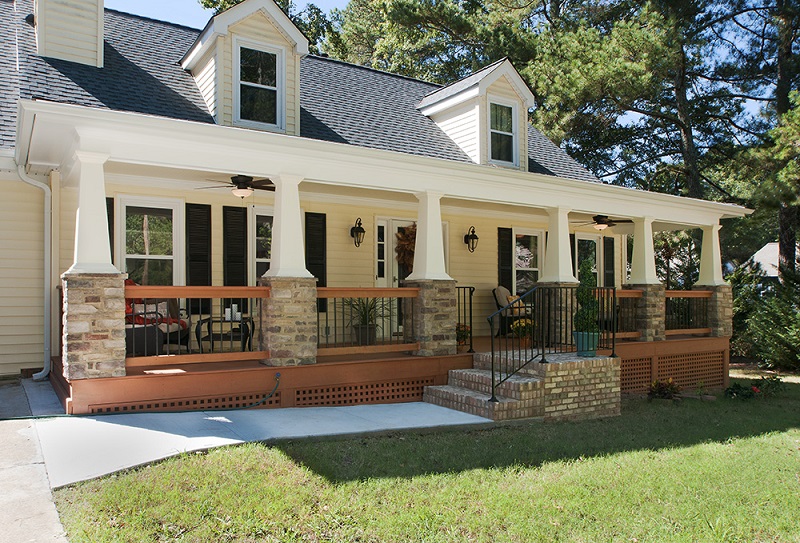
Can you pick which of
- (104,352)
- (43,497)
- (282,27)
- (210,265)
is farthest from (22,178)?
(43,497)

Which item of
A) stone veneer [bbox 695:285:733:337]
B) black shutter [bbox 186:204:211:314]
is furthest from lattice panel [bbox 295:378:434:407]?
stone veneer [bbox 695:285:733:337]

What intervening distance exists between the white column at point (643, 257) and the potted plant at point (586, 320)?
2743mm

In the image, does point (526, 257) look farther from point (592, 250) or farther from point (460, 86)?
point (460, 86)

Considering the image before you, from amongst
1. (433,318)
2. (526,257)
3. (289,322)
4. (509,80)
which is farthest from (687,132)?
(289,322)

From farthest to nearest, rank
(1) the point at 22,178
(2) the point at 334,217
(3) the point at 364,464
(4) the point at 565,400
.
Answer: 1. (2) the point at 334,217
2. (1) the point at 22,178
3. (4) the point at 565,400
4. (3) the point at 364,464

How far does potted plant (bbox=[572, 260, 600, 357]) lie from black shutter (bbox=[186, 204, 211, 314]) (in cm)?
560

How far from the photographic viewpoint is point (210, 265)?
989 cm

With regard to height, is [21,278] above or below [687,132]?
below

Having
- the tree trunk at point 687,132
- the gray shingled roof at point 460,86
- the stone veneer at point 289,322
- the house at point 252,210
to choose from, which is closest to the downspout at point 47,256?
the house at point 252,210

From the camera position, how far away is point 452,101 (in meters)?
11.8

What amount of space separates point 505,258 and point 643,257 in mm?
2881

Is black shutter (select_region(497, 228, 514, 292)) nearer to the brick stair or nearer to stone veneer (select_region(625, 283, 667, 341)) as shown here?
stone veneer (select_region(625, 283, 667, 341))

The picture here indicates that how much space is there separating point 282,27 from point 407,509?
7.43 meters

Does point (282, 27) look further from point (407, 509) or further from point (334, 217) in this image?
point (407, 509)
